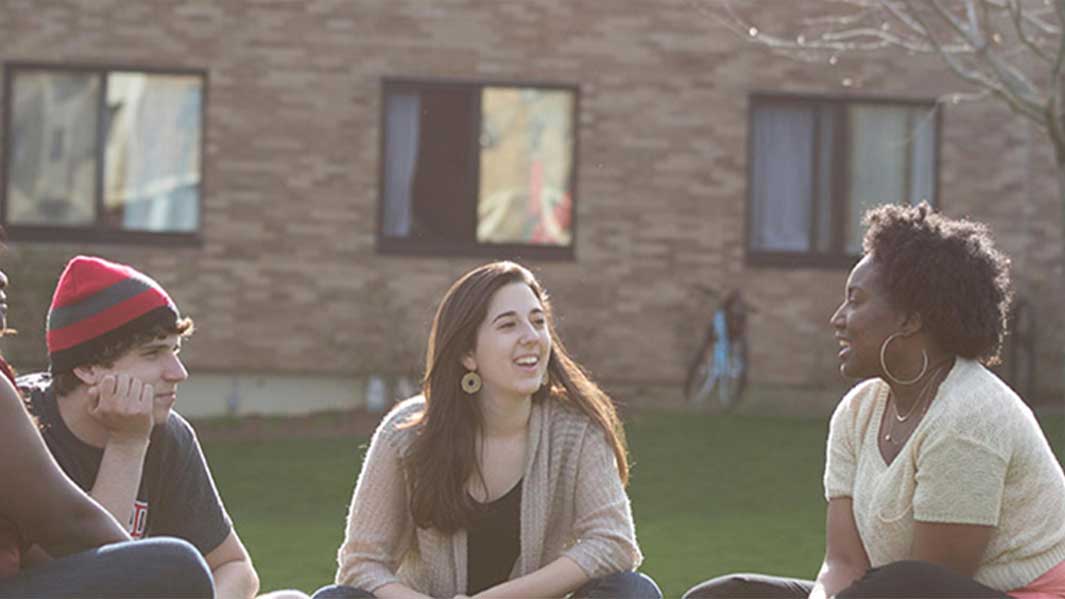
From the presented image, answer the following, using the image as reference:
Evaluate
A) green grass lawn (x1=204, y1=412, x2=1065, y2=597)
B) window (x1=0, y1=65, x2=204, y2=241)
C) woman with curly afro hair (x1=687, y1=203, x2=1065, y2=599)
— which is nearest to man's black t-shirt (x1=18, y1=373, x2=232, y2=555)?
woman with curly afro hair (x1=687, y1=203, x2=1065, y2=599)

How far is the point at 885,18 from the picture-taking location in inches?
724

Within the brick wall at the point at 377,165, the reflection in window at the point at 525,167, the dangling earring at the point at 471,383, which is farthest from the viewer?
the reflection in window at the point at 525,167

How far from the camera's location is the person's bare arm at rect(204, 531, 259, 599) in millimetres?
5586

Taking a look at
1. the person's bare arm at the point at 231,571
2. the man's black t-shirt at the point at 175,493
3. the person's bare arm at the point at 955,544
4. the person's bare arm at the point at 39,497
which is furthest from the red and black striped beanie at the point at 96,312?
the person's bare arm at the point at 955,544

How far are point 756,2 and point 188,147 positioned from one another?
551 cm

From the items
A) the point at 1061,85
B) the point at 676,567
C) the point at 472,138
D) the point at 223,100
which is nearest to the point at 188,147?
Answer: the point at 223,100

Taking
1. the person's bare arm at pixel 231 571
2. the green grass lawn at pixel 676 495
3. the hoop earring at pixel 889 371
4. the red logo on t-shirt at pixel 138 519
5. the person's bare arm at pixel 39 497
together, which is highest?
the hoop earring at pixel 889 371

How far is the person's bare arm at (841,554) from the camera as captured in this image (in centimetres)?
569

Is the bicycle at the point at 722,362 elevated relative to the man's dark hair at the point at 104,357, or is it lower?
lower

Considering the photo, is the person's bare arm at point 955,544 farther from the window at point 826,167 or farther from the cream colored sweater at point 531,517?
the window at point 826,167

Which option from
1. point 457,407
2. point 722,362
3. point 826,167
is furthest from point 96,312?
point 826,167

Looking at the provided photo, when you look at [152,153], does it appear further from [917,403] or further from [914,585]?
[914,585]

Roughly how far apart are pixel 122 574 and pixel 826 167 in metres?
14.7

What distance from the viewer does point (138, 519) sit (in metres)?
5.52
